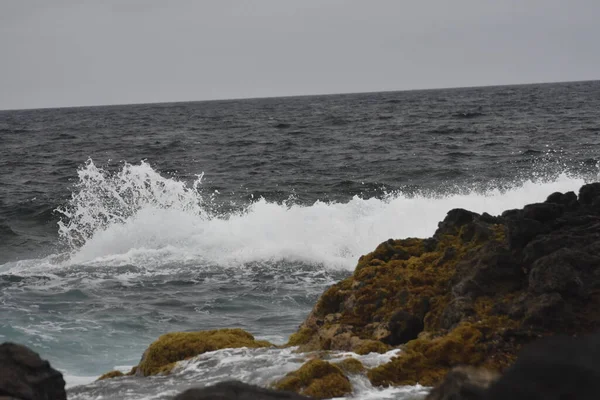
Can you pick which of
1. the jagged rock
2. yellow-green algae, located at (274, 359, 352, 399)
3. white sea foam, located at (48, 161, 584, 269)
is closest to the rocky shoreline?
yellow-green algae, located at (274, 359, 352, 399)

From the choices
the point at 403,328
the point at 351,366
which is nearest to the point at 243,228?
the point at 403,328

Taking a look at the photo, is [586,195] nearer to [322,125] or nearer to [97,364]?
[97,364]

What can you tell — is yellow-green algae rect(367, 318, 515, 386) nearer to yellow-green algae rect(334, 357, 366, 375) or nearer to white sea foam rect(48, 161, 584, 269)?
yellow-green algae rect(334, 357, 366, 375)

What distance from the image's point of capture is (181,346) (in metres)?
6.64

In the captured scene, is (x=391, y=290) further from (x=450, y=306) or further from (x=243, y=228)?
(x=243, y=228)

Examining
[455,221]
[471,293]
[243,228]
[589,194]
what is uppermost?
[589,194]

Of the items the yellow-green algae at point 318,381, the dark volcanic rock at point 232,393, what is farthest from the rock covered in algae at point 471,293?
the dark volcanic rock at point 232,393

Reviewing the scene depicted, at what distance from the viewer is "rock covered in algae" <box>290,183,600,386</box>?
17.4 ft

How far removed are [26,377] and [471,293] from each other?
12.1ft

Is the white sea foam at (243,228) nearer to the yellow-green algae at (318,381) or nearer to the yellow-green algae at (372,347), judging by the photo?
the yellow-green algae at (372,347)

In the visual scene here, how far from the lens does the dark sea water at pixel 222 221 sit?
9.37 m

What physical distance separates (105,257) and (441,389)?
507 inches

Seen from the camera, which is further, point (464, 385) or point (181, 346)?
point (181, 346)

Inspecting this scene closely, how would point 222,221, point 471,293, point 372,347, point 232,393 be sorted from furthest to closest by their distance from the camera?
1. point 222,221
2. point 471,293
3. point 372,347
4. point 232,393
